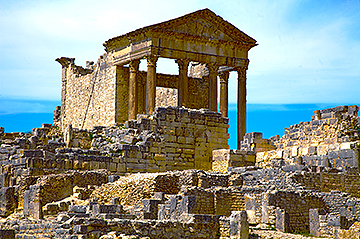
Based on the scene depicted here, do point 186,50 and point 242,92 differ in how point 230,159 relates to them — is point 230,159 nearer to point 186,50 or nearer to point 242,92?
point 186,50

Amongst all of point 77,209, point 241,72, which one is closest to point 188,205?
point 77,209

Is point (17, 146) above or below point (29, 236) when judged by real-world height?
above

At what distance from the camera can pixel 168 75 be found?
4450 centimetres

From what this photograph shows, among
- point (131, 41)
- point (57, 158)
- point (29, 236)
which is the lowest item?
point (29, 236)

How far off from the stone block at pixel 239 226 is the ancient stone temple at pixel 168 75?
22.6 meters

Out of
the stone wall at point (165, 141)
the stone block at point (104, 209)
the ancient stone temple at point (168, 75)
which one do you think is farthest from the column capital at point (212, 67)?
the stone block at point (104, 209)

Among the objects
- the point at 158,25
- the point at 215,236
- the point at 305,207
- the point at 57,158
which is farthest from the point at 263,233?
the point at 158,25

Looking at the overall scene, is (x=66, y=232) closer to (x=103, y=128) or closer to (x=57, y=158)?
(x=57, y=158)

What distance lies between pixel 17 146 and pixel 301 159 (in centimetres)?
1045

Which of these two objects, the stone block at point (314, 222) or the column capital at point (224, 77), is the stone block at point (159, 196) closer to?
the stone block at point (314, 222)

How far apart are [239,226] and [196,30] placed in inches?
991

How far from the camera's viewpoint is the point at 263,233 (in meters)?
18.6

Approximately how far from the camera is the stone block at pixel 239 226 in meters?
17.6

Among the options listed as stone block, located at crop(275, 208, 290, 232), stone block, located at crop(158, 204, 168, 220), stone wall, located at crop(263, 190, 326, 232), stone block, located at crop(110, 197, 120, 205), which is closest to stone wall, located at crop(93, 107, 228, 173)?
stone block, located at crop(110, 197, 120, 205)
